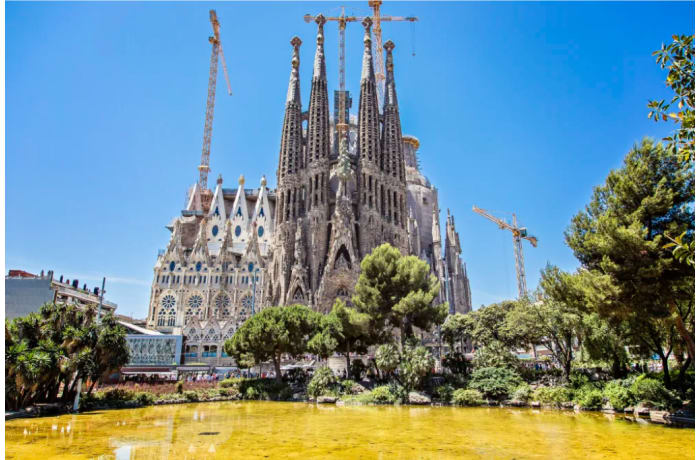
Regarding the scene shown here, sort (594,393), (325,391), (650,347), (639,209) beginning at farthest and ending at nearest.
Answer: (325,391)
(650,347)
(594,393)
(639,209)

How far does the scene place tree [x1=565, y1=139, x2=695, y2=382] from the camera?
48.8ft

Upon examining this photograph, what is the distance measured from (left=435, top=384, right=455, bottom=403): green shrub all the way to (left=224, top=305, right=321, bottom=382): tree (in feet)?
29.4

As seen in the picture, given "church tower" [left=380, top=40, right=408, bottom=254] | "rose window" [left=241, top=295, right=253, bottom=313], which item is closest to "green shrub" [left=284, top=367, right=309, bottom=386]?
"church tower" [left=380, top=40, right=408, bottom=254]

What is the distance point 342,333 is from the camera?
29484 mm

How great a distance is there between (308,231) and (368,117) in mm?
17331

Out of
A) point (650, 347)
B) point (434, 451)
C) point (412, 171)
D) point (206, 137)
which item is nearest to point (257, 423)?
point (434, 451)

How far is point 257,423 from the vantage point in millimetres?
17016

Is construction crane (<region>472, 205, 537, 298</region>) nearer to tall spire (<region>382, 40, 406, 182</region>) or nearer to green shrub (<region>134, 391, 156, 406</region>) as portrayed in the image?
tall spire (<region>382, 40, 406, 182</region>)

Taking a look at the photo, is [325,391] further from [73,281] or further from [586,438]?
[73,281]

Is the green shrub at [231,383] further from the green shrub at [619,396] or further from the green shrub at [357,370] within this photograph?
the green shrub at [619,396]

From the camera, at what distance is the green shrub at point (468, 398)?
2305 cm

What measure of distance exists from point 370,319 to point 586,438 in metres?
16.7

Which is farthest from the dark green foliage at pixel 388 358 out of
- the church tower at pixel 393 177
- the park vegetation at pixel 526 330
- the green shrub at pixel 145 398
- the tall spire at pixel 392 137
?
the tall spire at pixel 392 137

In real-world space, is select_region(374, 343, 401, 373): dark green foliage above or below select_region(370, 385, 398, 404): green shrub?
above
